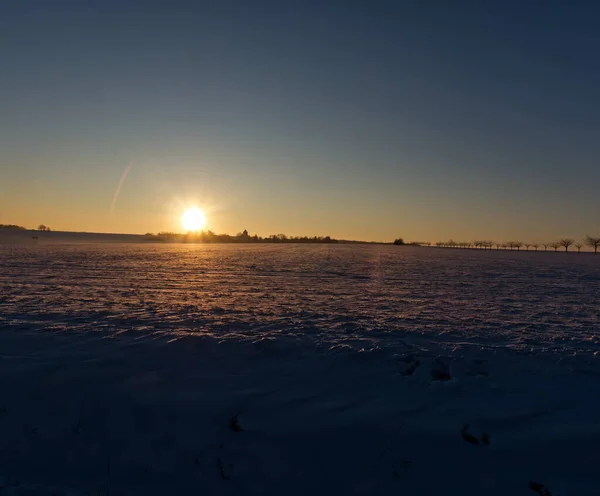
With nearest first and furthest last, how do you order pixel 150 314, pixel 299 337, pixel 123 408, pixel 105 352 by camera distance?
pixel 123 408
pixel 105 352
pixel 299 337
pixel 150 314

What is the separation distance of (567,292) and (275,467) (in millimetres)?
16444

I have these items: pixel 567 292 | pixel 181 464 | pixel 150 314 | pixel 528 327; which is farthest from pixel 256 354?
pixel 567 292

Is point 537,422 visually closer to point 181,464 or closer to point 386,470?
point 386,470

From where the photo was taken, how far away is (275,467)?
4.05 meters

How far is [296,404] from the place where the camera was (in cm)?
520

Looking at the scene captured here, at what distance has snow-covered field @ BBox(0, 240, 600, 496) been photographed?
12.9 ft

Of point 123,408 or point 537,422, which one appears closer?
point 537,422

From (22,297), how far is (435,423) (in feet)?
42.8

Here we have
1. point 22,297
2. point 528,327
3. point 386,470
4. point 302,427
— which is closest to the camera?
point 386,470

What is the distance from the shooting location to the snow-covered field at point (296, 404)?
155 inches

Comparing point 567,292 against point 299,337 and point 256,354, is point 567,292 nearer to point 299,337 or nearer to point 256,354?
point 299,337

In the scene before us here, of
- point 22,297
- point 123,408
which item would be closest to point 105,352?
point 123,408

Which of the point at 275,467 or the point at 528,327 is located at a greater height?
the point at 528,327

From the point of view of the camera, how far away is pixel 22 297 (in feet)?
39.6
